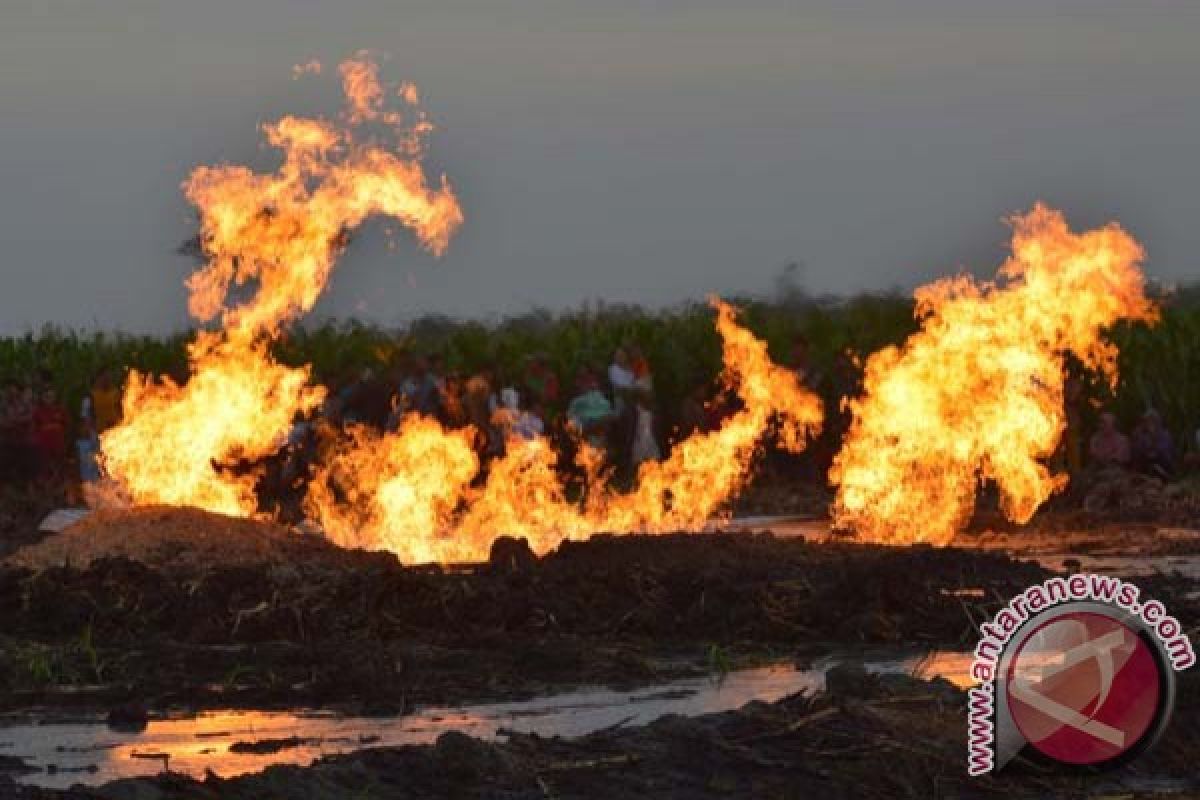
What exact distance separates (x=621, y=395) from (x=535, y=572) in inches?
549

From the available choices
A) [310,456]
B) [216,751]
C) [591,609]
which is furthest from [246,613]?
[310,456]

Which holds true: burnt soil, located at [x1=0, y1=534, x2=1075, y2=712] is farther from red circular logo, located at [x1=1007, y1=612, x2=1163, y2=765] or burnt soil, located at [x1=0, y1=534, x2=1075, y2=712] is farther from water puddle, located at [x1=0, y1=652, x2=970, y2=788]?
red circular logo, located at [x1=1007, y1=612, x2=1163, y2=765]

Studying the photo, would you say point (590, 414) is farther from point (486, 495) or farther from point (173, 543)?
point (173, 543)

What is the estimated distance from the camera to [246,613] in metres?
19.5

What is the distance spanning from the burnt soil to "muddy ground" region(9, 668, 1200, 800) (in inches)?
127

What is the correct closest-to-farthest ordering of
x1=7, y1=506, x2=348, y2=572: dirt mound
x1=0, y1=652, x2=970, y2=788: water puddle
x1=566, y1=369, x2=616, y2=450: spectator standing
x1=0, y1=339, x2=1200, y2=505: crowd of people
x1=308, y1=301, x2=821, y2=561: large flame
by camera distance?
x1=0, y1=652, x2=970, y2=788: water puddle → x1=7, y1=506, x2=348, y2=572: dirt mound → x1=308, y1=301, x2=821, y2=561: large flame → x1=0, y1=339, x2=1200, y2=505: crowd of people → x1=566, y1=369, x2=616, y2=450: spectator standing

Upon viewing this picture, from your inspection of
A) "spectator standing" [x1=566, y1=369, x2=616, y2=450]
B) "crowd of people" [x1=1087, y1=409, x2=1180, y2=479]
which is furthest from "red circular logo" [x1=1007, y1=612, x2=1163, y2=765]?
"spectator standing" [x1=566, y1=369, x2=616, y2=450]

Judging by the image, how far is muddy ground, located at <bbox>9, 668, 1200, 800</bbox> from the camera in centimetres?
1202

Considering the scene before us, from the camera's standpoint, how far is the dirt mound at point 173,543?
2139cm

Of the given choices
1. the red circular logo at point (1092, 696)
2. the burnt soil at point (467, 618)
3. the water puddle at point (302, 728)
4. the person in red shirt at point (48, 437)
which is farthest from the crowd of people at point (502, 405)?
the red circular logo at point (1092, 696)

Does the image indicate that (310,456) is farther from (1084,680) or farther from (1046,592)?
(1084,680)

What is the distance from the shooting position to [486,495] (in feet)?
88.4

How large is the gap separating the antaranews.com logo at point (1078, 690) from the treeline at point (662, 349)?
20.8 m

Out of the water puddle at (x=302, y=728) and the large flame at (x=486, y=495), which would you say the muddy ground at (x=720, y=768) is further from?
the large flame at (x=486, y=495)
